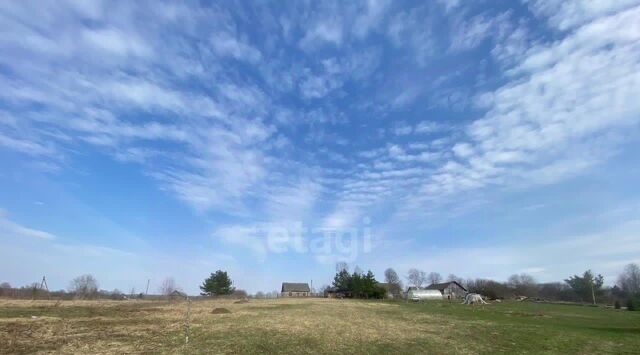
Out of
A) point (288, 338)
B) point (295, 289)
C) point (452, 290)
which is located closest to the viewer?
point (288, 338)

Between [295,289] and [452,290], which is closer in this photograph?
[452,290]

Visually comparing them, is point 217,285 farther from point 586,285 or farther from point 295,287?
point 586,285

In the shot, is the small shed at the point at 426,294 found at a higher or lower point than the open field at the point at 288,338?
lower

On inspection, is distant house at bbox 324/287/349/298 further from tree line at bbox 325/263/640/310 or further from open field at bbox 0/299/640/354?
open field at bbox 0/299/640/354

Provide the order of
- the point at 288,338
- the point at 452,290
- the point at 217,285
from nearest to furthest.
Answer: the point at 288,338 → the point at 217,285 → the point at 452,290

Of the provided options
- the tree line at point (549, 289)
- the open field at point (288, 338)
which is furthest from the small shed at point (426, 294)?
the open field at point (288, 338)

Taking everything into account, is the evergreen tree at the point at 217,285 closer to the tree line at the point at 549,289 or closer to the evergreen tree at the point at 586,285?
the tree line at the point at 549,289

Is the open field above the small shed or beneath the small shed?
above

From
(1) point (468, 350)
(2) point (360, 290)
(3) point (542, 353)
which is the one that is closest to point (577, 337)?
(3) point (542, 353)

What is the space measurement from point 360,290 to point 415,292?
3283cm

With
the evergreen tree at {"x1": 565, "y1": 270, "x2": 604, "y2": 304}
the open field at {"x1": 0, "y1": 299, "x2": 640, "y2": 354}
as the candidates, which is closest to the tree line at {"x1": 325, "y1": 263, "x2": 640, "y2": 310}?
the evergreen tree at {"x1": 565, "y1": 270, "x2": 604, "y2": 304}

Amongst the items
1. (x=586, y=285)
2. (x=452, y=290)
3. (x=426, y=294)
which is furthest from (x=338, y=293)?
(x=586, y=285)

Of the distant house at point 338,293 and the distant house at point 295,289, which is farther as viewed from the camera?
the distant house at point 295,289

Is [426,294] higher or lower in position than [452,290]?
lower
